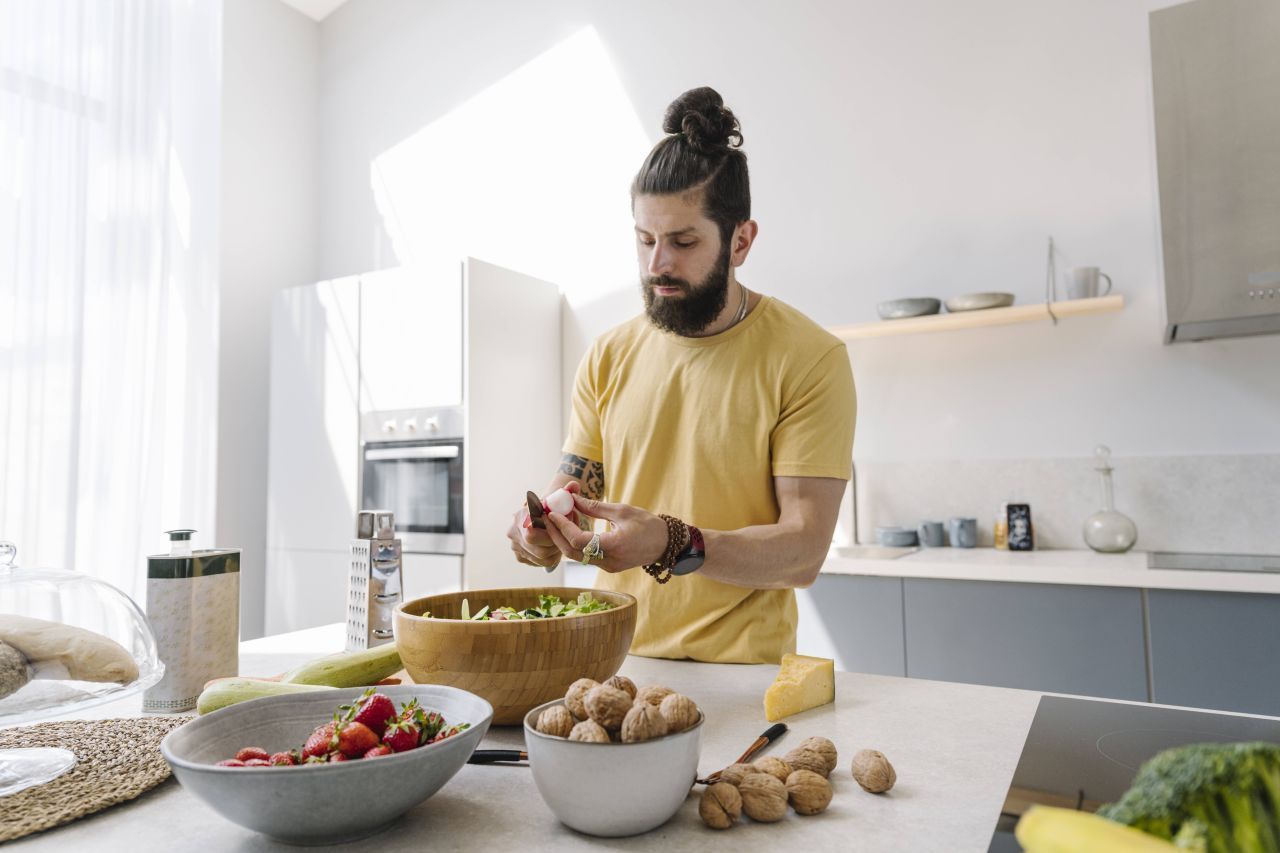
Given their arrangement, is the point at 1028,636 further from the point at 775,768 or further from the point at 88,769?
the point at 88,769

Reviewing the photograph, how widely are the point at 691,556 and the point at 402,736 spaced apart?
2.13 ft

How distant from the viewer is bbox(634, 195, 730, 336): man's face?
157cm

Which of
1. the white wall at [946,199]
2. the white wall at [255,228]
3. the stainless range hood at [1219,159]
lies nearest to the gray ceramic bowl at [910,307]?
the white wall at [946,199]

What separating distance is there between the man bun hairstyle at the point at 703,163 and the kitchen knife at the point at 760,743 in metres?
1.00

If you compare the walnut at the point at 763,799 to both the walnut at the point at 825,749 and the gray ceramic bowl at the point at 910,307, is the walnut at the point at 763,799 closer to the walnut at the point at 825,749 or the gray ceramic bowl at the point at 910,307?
the walnut at the point at 825,749

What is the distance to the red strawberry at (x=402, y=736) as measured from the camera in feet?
2.35

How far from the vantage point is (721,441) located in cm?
158

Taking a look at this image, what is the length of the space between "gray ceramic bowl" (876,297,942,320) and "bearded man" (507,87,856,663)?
124 cm

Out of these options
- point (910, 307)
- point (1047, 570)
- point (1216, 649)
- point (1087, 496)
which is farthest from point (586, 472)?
point (1087, 496)

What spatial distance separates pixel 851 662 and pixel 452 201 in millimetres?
3027

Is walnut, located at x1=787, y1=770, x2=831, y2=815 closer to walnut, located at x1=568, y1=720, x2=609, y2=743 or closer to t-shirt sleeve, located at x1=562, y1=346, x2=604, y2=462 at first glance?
walnut, located at x1=568, y1=720, x2=609, y2=743

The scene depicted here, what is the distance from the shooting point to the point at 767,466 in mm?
1562

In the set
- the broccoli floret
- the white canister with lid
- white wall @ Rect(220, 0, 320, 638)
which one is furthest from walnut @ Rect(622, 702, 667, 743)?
white wall @ Rect(220, 0, 320, 638)

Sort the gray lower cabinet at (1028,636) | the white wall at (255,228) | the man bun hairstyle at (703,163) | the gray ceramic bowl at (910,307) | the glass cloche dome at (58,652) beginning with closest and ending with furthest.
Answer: the glass cloche dome at (58,652) → the man bun hairstyle at (703,163) → the gray lower cabinet at (1028,636) → the gray ceramic bowl at (910,307) → the white wall at (255,228)
